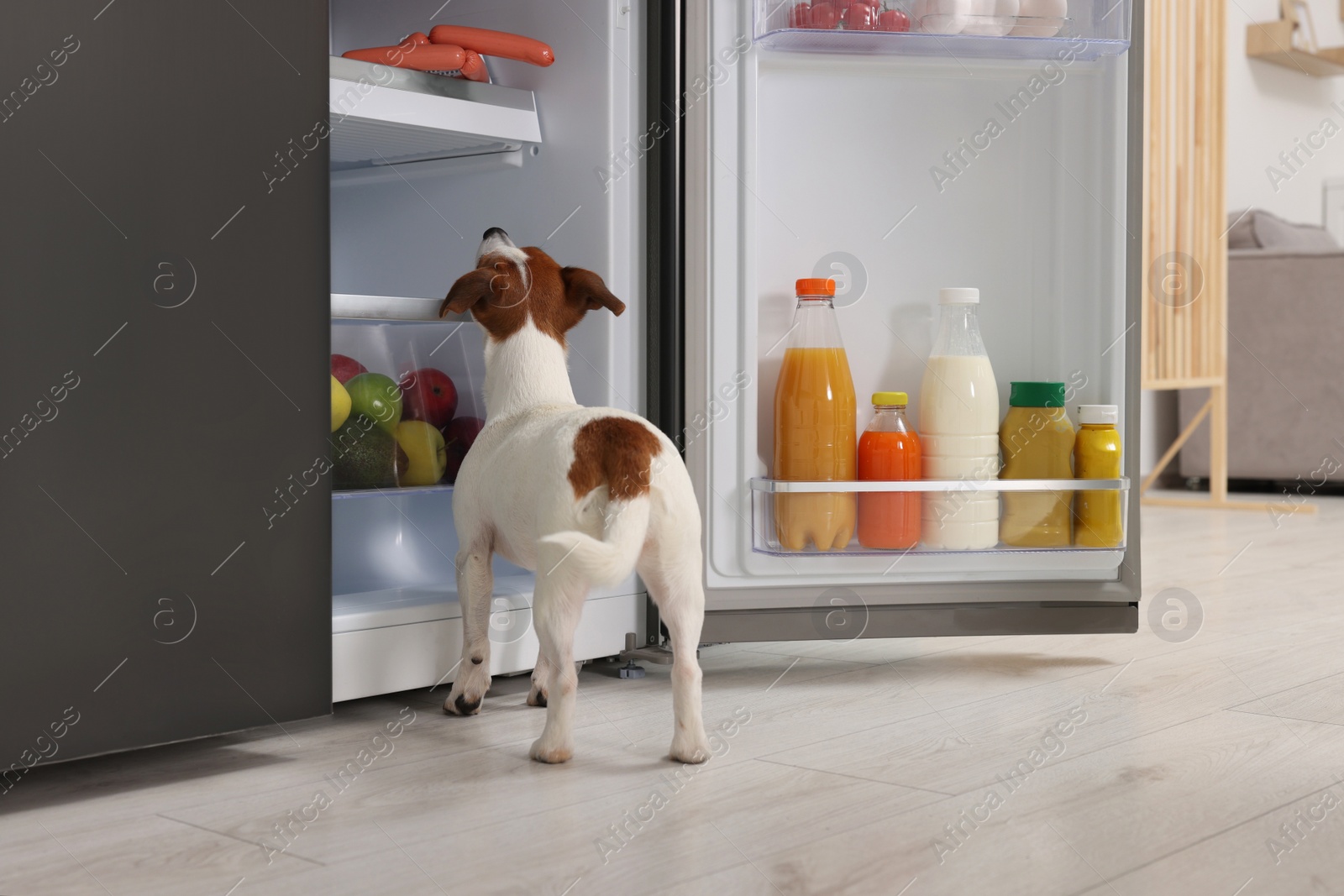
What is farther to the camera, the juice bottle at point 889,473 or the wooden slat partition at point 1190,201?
the wooden slat partition at point 1190,201

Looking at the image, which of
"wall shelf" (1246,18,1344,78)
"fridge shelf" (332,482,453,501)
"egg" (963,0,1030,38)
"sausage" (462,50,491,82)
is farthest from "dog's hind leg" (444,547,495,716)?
"wall shelf" (1246,18,1344,78)

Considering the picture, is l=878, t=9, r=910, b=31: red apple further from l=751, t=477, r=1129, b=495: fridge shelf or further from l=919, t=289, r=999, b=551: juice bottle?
l=751, t=477, r=1129, b=495: fridge shelf

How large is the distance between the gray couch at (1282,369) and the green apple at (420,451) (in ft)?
10.8

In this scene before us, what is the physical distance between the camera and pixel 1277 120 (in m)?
4.89

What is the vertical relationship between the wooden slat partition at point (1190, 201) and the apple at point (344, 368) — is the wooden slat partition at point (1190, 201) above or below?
above

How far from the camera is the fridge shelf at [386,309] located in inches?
55.4

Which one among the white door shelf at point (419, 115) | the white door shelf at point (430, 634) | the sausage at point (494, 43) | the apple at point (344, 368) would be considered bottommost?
the white door shelf at point (430, 634)

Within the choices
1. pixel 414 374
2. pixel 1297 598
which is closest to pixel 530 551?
pixel 414 374

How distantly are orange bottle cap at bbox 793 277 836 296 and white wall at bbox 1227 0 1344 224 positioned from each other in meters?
3.66

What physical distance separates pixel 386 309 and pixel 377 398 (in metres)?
0.12

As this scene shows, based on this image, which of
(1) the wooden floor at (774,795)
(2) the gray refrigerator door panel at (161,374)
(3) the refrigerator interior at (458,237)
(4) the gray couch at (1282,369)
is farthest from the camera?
(4) the gray couch at (1282,369)

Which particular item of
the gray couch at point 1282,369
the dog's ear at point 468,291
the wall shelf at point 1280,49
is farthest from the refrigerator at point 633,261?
the wall shelf at point 1280,49

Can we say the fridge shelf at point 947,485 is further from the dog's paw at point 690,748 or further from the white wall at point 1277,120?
the white wall at point 1277,120

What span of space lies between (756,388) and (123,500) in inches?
29.4
